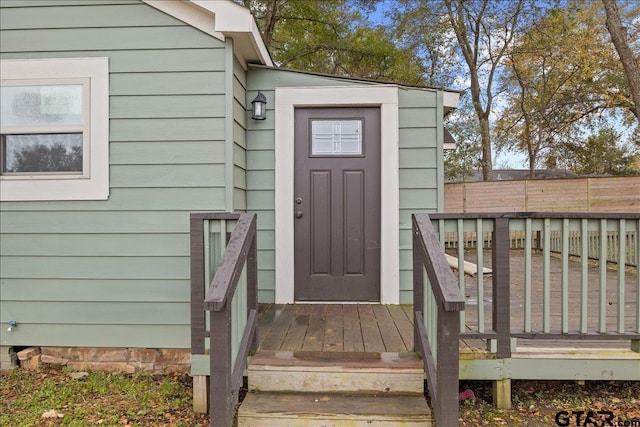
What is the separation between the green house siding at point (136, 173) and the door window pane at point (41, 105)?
25 cm

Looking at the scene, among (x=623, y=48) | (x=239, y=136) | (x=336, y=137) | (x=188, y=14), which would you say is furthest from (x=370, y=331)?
(x=623, y=48)

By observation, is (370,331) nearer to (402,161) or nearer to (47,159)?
(402,161)

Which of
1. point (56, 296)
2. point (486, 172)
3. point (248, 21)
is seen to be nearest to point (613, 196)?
point (486, 172)

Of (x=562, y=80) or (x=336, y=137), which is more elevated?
(x=562, y=80)

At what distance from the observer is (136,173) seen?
3027 millimetres

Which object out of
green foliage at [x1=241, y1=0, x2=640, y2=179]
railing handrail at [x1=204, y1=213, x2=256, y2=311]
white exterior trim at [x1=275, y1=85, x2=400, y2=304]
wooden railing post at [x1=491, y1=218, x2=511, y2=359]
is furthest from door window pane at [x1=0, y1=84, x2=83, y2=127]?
green foliage at [x1=241, y1=0, x2=640, y2=179]

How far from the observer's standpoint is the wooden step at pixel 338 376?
2258 millimetres

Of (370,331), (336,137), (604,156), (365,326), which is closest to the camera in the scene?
(370,331)

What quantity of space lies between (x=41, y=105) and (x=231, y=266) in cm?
222

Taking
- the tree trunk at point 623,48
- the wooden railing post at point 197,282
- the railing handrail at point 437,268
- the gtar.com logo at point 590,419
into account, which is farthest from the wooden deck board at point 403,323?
the tree trunk at point 623,48

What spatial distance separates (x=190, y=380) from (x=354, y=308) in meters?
1.44

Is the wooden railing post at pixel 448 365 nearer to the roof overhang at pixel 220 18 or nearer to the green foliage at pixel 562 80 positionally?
the roof overhang at pixel 220 18

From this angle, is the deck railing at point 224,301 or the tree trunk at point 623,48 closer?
the deck railing at point 224,301

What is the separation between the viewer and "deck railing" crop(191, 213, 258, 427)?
1.95 m
